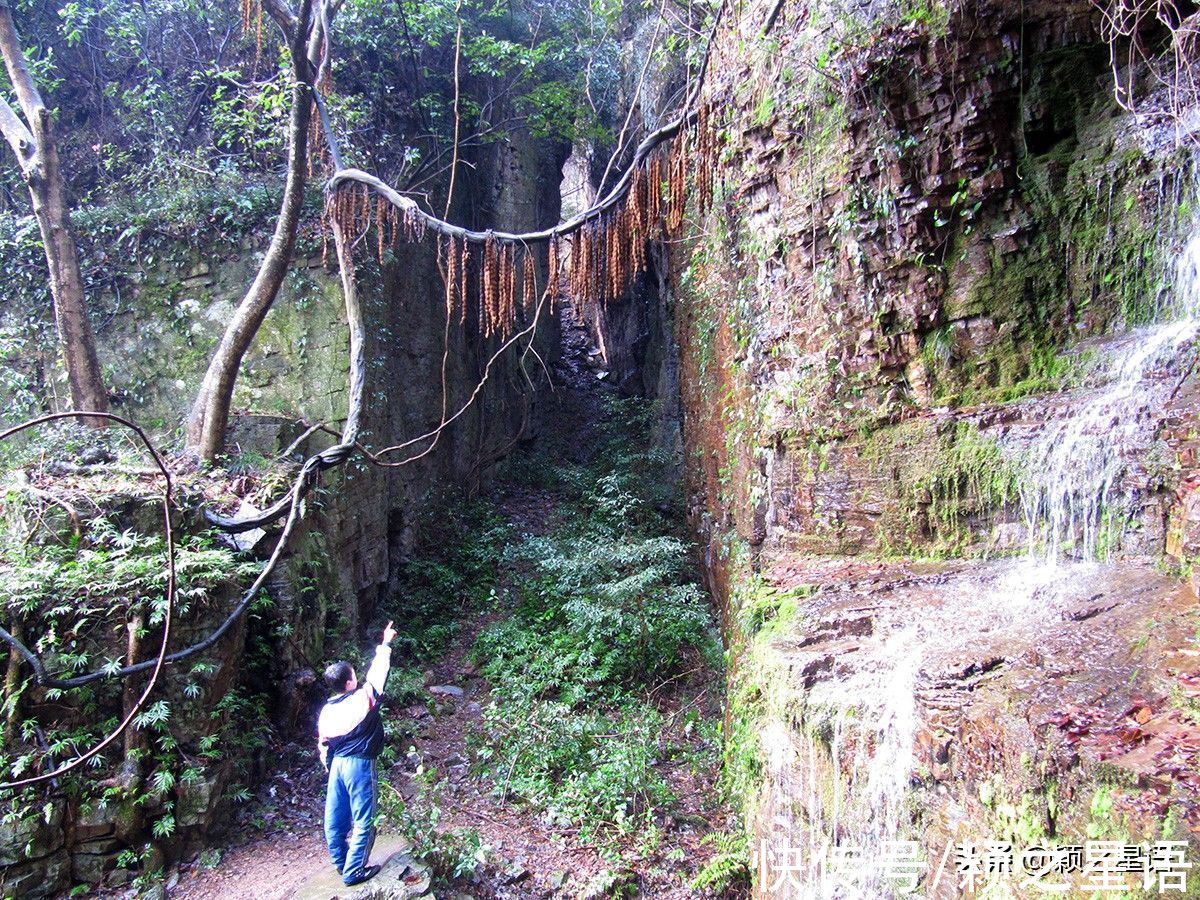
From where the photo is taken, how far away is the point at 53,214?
770cm

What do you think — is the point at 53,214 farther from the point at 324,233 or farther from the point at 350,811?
the point at 350,811

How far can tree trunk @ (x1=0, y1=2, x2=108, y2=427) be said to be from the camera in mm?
7434

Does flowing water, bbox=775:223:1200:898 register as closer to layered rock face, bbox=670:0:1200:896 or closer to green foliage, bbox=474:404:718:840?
layered rock face, bbox=670:0:1200:896

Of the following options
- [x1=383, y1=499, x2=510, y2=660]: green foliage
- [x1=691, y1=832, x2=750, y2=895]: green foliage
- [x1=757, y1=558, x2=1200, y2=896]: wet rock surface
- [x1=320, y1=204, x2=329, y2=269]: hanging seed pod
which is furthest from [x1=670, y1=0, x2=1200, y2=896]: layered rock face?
[x1=320, y1=204, x2=329, y2=269]: hanging seed pod

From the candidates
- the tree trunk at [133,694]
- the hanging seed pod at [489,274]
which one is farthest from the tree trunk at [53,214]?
the hanging seed pod at [489,274]

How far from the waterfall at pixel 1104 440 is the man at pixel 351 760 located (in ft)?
15.4

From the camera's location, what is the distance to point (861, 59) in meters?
5.71

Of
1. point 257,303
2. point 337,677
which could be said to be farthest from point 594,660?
point 257,303

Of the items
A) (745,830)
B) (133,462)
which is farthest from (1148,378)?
(133,462)

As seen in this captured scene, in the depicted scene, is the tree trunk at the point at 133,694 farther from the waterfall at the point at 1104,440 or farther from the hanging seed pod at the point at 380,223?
the waterfall at the point at 1104,440

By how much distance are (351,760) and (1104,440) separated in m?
5.40

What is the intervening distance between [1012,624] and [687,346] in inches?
257

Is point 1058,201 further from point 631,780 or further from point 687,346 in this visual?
point 631,780

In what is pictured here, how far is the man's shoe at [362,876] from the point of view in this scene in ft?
15.7
